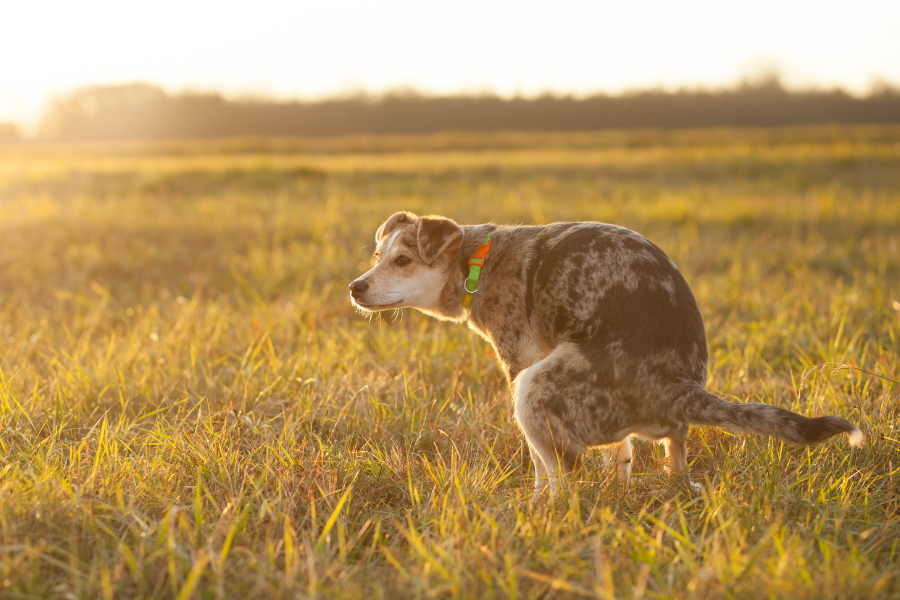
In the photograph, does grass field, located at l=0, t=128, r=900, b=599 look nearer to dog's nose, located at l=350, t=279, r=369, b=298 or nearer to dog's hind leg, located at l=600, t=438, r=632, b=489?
dog's hind leg, located at l=600, t=438, r=632, b=489

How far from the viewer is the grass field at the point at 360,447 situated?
7.71 feet

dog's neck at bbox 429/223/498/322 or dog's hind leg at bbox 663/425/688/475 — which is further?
dog's neck at bbox 429/223/498/322

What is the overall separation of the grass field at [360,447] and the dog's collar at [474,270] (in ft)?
2.42

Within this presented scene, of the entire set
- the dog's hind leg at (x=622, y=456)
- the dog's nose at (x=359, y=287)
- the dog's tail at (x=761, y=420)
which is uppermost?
the dog's nose at (x=359, y=287)

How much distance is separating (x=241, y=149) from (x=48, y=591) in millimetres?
25418

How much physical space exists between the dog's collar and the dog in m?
0.09

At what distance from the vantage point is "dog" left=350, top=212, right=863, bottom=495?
297 centimetres

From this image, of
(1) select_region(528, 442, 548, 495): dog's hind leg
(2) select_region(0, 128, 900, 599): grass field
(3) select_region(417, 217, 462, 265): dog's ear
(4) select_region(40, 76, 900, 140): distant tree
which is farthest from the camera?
(4) select_region(40, 76, 900, 140): distant tree

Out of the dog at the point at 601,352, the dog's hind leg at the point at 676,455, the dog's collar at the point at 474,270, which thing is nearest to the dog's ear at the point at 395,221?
the dog's collar at the point at 474,270

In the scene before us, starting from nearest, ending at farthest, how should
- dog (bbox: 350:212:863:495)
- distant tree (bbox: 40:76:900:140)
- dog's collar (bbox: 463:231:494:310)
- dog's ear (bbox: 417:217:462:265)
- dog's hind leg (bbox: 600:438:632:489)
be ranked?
1. dog (bbox: 350:212:863:495)
2. dog's hind leg (bbox: 600:438:632:489)
3. dog's collar (bbox: 463:231:494:310)
4. dog's ear (bbox: 417:217:462:265)
5. distant tree (bbox: 40:76:900:140)

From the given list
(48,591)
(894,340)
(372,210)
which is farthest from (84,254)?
(894,340)

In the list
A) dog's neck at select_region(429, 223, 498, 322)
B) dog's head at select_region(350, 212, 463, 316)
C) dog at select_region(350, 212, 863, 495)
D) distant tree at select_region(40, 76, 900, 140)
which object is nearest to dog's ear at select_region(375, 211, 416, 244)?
dog's head at select_region(350, 212, 463, 316)

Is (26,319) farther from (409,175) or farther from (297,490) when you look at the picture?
(409,175)

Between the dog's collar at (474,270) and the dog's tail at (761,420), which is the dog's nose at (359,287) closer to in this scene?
the dog's collar at (474,270)
